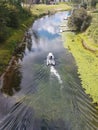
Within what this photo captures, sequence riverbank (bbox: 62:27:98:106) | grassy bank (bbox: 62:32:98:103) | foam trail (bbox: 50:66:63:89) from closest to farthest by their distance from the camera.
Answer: grassy bank (bbox: 62:32:98:103)
riverbank (bbox: 62:27:98:106)
foam trail (bbox: 50:66:63:89)

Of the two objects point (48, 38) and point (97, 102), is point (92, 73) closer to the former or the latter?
point (97, 102)

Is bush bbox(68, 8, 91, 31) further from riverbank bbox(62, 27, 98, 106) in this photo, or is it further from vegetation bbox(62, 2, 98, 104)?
riverbank bbox(62, 27, 98, 106)

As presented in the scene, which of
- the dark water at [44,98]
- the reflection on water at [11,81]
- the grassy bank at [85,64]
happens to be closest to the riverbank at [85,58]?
the grassy bank at [85,64]

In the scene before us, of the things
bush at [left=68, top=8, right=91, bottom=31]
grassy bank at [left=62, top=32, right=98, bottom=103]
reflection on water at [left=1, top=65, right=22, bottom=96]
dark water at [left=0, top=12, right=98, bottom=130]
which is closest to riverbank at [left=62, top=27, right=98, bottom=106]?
grassy bank at [left=62, top=32, right=98, bottom=103]

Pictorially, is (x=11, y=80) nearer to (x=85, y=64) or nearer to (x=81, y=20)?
(x=85, y=64)

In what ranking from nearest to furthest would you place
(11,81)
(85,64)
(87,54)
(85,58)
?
(11,81)
(85,64)
(85,58)
(87,54)

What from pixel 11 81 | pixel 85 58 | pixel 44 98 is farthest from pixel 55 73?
pixel 85 58

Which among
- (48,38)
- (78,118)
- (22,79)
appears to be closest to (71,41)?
(48,38)
